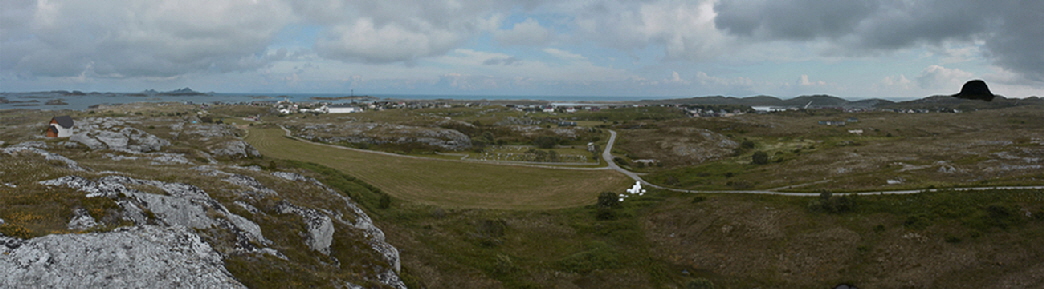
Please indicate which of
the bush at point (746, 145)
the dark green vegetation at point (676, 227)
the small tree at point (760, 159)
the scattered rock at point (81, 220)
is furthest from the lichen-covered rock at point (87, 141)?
the bush at point (746, 145)

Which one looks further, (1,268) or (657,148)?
(657,148)

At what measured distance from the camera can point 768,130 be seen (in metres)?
146

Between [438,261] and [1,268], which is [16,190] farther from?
[438,261]

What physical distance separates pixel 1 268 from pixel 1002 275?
4640cm

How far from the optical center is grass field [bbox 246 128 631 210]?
56.7 meters

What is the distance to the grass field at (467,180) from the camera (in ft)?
186

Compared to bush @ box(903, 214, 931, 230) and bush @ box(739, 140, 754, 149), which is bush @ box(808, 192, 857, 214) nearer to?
bush @ box(903, 214, 931, 230)

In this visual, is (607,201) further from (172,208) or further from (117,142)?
(117,142)

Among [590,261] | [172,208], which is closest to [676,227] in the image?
[590,261]

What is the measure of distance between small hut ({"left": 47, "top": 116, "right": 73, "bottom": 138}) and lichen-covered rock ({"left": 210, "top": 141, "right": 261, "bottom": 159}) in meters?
16.8

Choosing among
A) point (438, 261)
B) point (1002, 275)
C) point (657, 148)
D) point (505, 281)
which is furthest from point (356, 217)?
point (657, 148)

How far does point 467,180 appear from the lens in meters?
69.1

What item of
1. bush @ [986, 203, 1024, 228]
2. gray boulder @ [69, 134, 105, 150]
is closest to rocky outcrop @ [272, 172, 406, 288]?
bush @ [986, 203, 1024, 228]

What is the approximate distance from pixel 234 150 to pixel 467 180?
3908 cm
